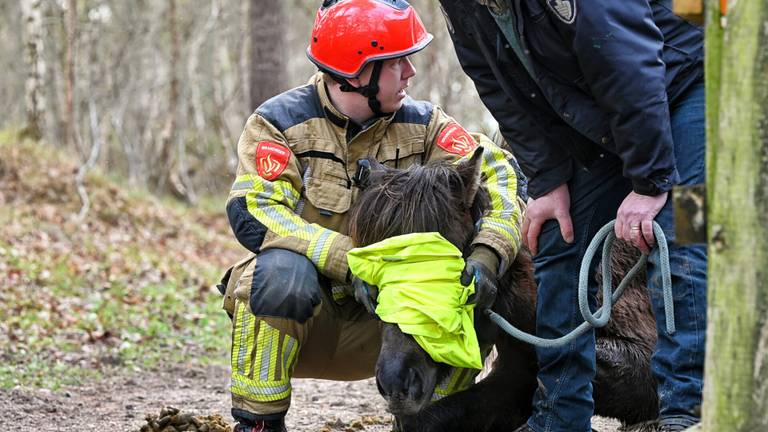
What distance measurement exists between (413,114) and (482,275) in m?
1.14

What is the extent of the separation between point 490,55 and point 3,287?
659cm

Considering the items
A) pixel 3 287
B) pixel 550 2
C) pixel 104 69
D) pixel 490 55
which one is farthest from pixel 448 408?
pixel 104 69

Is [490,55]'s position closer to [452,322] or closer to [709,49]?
[452,322]

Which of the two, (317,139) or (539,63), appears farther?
(317,139)

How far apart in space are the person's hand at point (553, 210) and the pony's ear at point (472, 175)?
248 mm

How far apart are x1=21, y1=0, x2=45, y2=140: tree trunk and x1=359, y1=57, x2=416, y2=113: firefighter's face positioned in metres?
10.6

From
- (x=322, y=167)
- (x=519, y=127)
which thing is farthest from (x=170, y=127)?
(x=519, y=127)

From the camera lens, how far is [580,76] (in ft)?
10.6

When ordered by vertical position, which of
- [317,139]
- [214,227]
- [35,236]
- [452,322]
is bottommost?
[214,227]

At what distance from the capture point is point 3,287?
8562mm

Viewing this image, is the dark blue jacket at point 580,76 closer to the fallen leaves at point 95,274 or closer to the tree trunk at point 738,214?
the tree trunk at point 738,214

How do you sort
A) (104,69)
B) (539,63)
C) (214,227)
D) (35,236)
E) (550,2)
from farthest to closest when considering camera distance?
(104,69) → (214,227) → (35,236) → (539,63) → (550,2)

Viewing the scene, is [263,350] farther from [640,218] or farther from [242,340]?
[640,218]

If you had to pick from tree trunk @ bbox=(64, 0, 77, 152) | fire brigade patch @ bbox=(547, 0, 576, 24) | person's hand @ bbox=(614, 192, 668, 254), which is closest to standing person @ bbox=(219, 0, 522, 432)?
person's hand @ bbox=(614, 192, 668, 254)
